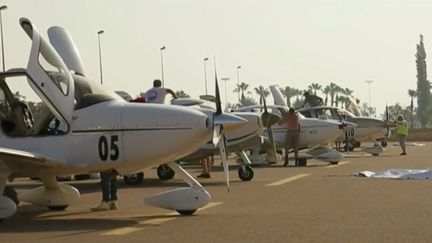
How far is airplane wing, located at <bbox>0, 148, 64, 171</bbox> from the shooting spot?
37.6 feet

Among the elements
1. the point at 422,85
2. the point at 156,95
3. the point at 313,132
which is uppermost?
the point at 422,85

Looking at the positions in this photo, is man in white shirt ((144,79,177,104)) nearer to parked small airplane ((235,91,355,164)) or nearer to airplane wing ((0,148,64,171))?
airplane wing ((0,148,64,171))

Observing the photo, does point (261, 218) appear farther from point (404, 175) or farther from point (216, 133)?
point (404, 175)

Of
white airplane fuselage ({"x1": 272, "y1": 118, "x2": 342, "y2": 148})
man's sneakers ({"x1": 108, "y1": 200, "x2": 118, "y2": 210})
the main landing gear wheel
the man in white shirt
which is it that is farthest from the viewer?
white airplane fuselage ({"x1": 272, "y1": 118, "x2": 342, "y2": 148})

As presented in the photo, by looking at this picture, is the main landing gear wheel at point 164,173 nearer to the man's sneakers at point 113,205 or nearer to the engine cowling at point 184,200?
the man's sneakers at point 113,205

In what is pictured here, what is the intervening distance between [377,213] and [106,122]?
4205 mm

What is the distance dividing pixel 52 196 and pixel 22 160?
7.91ft

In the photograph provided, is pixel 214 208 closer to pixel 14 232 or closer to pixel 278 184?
pixel 14 232

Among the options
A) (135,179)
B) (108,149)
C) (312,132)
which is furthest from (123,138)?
(312,132)

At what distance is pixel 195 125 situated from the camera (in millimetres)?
12000

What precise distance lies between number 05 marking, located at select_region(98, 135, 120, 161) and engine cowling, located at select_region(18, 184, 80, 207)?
2.24m

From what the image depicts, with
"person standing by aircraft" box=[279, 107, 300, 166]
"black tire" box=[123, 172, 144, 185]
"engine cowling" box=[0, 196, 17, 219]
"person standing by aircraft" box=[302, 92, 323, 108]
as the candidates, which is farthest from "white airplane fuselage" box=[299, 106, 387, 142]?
"engine cowling" box=[0, 196, 17, 219]

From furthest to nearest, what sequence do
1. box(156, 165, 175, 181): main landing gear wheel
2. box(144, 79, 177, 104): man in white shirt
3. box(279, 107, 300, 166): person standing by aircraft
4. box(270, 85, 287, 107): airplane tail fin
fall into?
box(270, 85, 287, 107): airplane tail fin, box(279, 107, 300, 166): person standing by aircraft, box(156, 165, 175, 181): main landing gear wheel, box(144, 79, 177, 104): man in white shirt

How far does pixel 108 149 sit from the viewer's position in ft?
40.2
